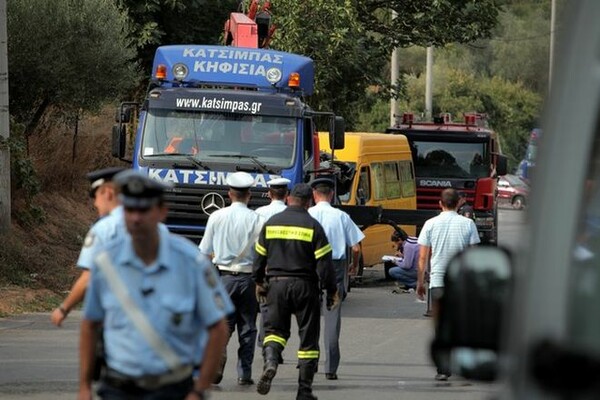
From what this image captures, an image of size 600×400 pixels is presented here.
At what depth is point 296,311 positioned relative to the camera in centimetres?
1161

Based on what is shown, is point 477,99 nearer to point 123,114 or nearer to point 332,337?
point 123,114

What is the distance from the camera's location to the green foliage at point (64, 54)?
22953 mm

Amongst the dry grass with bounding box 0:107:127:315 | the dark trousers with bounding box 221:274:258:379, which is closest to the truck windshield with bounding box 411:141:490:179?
the dry grass with bounding box 0:107:127:315

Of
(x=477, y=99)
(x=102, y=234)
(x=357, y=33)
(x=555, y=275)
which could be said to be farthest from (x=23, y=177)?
(x=477, y=99)

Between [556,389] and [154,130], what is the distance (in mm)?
15935

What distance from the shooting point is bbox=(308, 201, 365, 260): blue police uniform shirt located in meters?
13.7

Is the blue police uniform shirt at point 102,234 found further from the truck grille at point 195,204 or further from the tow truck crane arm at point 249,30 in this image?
the tow truck crane arm at point 249,30

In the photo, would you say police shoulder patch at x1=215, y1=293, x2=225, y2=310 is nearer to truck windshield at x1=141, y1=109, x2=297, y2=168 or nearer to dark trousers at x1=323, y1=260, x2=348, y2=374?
dark trousers at x1=323, y1=260, x2=348, y2=374

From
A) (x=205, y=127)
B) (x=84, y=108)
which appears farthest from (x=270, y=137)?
(x=84, y=108)

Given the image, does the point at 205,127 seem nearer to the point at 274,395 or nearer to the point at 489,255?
the point at 274,395

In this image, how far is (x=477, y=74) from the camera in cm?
8625

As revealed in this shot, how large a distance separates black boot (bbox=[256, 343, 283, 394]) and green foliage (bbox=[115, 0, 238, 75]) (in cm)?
1908

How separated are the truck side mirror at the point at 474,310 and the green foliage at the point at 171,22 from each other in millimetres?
26727

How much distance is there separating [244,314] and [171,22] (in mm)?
20679
